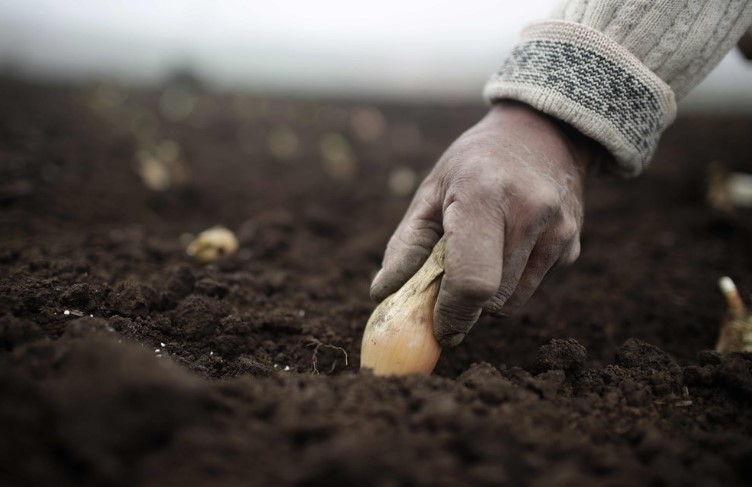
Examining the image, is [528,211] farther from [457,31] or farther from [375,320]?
[457,31]

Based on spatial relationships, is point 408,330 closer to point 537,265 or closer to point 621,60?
point 537,265

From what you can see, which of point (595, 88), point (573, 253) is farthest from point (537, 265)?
point (595, 88)

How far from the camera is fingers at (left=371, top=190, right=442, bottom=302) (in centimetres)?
178

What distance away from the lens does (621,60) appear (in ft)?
5.80

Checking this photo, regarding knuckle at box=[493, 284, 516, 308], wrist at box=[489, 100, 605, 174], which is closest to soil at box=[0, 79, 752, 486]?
knuckle at box=[493, 284, 516, 308]

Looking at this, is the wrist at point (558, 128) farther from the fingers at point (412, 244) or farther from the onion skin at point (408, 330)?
the onion skin at point (408, 330)

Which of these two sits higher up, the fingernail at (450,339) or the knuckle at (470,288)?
the knuckle at (470,288)

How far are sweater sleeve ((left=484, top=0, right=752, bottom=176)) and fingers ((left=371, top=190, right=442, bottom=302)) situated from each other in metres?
0.55

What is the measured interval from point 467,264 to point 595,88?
839 mm

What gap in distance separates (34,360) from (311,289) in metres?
1.26

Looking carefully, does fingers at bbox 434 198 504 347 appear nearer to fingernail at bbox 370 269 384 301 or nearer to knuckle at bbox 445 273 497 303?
knuckle at bbox 445 273 497 303

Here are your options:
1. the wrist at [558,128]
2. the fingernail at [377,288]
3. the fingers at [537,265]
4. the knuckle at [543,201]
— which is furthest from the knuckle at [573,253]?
the fingernail at [377,288]

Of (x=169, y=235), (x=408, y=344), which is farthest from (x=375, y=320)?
(x=169, y=235)

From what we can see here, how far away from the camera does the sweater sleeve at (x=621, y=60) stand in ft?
5.82
